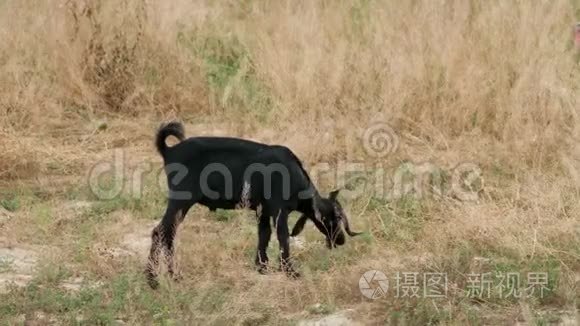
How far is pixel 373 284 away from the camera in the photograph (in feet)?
19.1

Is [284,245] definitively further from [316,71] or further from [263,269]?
[316,71]

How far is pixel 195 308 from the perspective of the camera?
5.64 m

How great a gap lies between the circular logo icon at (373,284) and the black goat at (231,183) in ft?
1.56

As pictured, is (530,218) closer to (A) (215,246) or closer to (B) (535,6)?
(A) (215,246)

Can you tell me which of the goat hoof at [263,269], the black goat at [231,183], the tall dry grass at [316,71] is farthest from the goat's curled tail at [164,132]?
the tall dry grass at [316,71]

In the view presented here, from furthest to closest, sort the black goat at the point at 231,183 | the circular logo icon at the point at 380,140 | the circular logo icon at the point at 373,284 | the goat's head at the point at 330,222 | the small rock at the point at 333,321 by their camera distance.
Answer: the circular logo icon at the point at 380,140 → the goat's head at the point at 330,222 → the black goat at the point at 231,183 → the circular logo icon at the point at 373,284 → the small rock at the point at 333,321

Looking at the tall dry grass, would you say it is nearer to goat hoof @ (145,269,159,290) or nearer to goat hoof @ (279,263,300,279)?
goat hoof @ (279,263,300,279)

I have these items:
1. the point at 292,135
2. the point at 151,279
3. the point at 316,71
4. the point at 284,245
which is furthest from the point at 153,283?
the point at 316,71

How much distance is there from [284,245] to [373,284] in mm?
631

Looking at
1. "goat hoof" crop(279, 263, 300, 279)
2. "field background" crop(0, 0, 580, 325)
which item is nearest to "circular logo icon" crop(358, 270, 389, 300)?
"field background" crop(0, 0, 580, 325)

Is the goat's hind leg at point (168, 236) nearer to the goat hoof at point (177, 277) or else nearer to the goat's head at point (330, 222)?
the goat hoof at point (177, 277)

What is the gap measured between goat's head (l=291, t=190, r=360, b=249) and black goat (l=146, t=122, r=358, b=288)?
12cm

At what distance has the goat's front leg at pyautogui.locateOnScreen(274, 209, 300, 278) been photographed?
6207 millimetres

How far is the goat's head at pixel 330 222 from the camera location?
21.2ft
